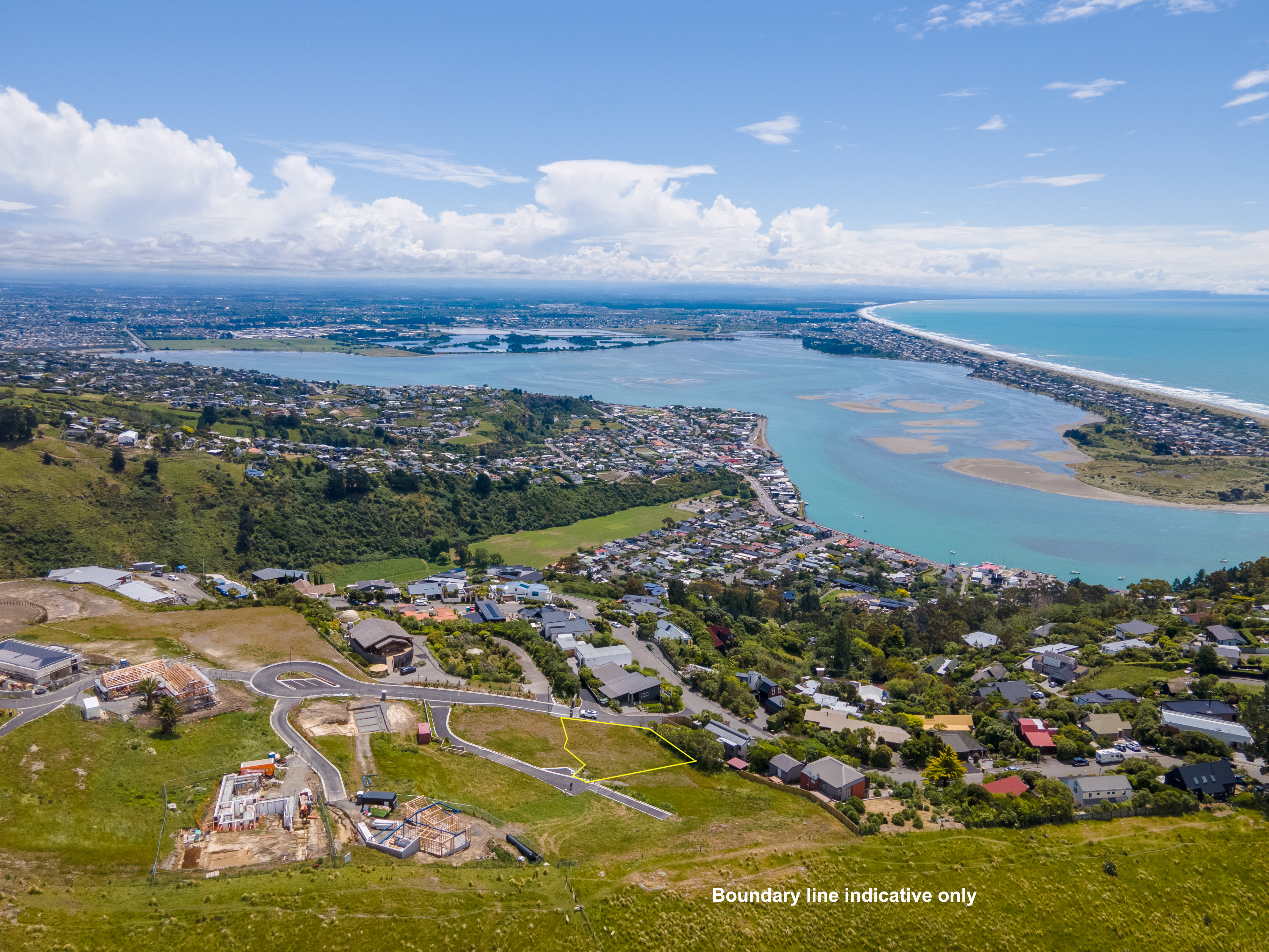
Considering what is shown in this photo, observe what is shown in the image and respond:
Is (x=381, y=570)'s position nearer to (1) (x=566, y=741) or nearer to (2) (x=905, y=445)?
(1) (x=566, y=741)

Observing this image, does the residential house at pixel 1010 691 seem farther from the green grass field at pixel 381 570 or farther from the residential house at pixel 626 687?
the green grass field at pixel 381 570

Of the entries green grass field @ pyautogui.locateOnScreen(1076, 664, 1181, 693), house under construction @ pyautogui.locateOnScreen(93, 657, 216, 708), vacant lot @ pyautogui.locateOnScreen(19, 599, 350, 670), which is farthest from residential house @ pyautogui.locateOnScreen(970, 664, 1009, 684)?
house under construction @ pyautogui.locateOnScreen(93, 657, 216, 708)

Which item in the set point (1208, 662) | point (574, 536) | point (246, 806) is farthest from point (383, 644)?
point (1208, 662)

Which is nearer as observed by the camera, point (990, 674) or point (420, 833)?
point (420, 833)

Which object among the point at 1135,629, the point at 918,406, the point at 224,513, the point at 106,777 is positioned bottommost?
the point at 1135,629

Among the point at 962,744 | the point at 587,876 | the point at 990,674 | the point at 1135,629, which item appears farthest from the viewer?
the point at 1135,629

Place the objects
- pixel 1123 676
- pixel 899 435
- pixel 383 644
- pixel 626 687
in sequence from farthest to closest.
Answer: pixel 899 435 < pixel 1123 676 < pixel 383 644 < pixel 626 687

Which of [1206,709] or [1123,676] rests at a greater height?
[1206,709]
